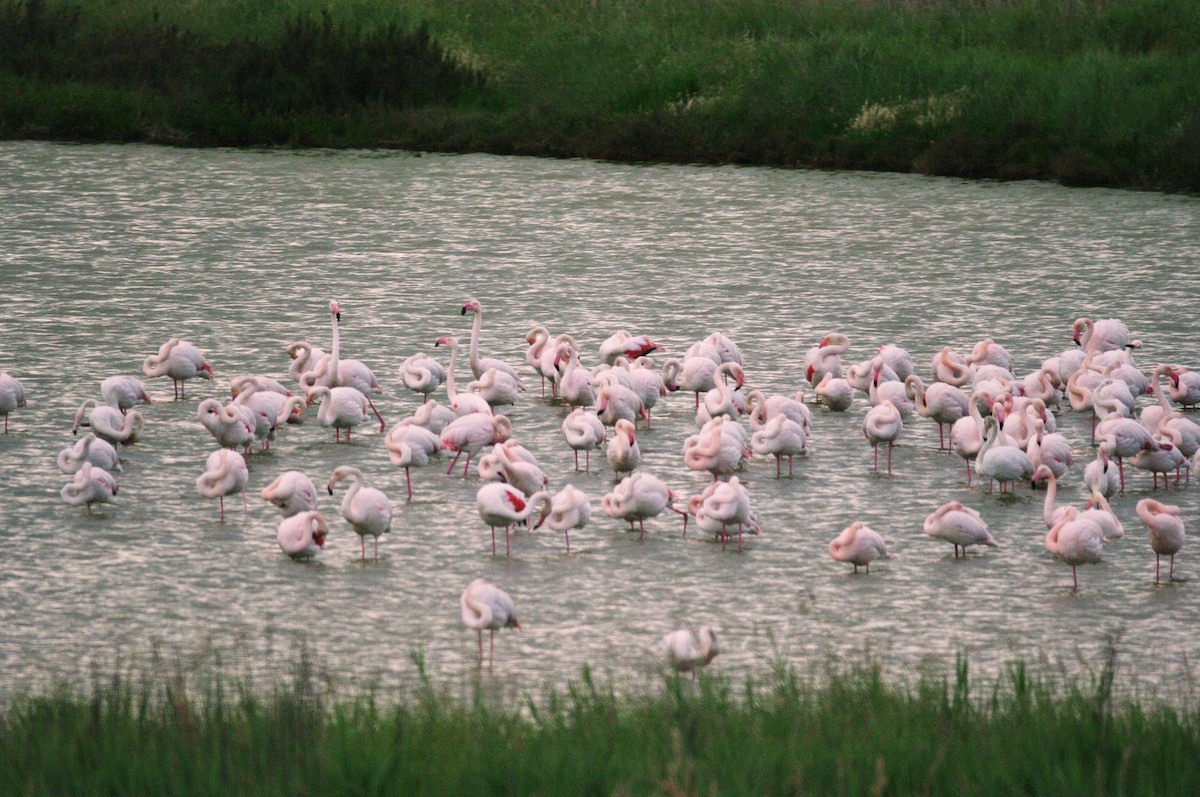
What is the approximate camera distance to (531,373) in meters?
10.6

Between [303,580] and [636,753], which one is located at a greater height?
[636,753]

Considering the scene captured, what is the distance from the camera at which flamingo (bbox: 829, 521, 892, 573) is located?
647cm

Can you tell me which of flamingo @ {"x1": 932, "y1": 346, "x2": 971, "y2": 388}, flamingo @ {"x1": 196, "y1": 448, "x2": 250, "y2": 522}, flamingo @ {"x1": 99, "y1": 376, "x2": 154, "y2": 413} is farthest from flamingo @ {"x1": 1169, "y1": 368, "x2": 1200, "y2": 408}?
flamingo @ {"x1": 99, "y1": 376, "x2": 154, "y2": 413}

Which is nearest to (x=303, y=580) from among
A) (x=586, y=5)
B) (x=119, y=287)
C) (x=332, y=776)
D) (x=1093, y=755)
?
(x=332, y=776)

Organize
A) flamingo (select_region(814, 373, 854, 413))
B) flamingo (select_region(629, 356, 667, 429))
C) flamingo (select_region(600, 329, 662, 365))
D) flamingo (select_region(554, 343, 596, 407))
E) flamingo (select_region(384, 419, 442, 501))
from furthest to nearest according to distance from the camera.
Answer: flamingo (select_region(600, 329, 662, 365)) < flamingo (select_region(814, 373, 854, 413)) < flamingo (select_region(554, 343, 596, 407)) < flamingo (select_region(629, 356, 667, 429)) < flamingo (select_region(384, 419, 442, 501))

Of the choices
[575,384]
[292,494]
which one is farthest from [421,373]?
[292,494]

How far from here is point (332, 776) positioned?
12.6 feet

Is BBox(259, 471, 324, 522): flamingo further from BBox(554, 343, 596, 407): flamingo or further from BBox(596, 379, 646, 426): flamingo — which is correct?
BBox(554, 343, 596, 407): flamingo

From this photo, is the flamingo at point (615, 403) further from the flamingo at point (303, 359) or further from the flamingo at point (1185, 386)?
the flamingo at point (1185, 386)

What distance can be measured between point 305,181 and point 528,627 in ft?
45.0

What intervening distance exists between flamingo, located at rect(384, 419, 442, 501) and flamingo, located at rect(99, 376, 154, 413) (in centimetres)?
169

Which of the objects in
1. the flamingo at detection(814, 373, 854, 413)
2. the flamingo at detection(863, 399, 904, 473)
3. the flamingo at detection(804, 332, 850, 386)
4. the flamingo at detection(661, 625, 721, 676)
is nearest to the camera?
the flamingo at detection(661, 625, 721, 676)

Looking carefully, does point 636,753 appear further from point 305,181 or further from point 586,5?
point 586,5

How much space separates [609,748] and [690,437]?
4133 millimetres
